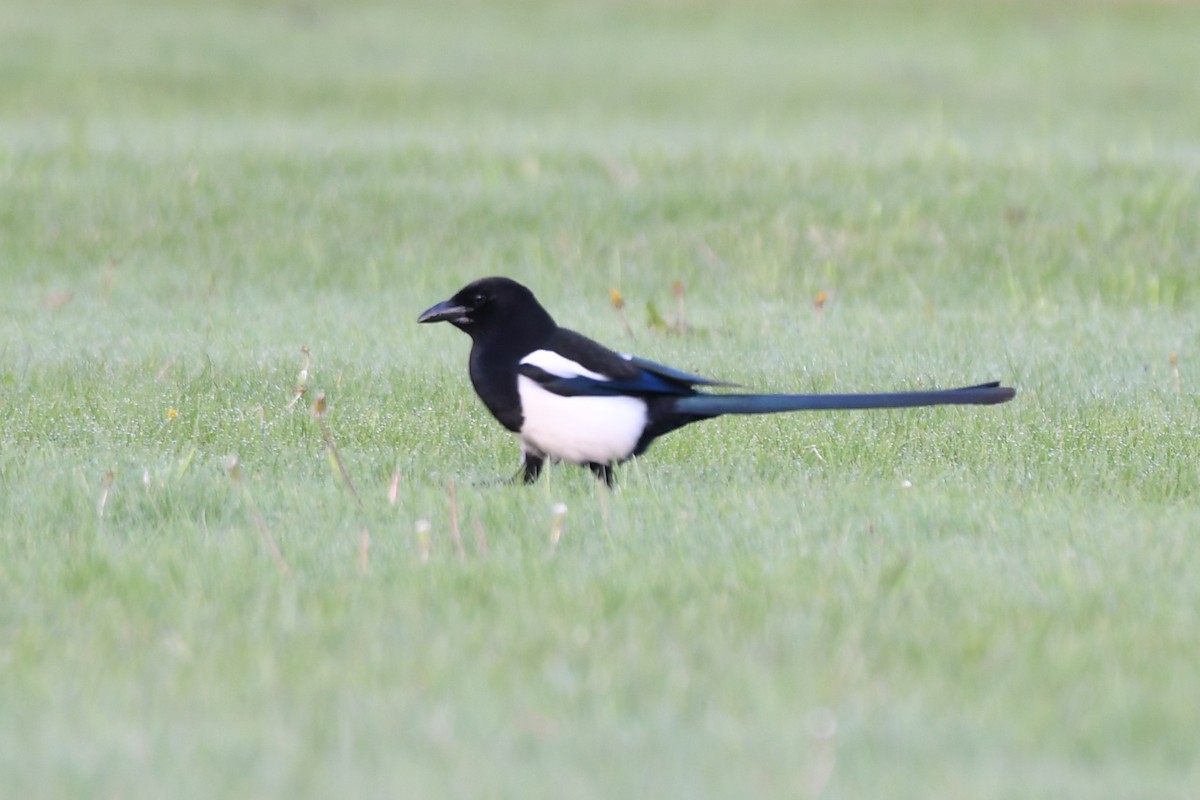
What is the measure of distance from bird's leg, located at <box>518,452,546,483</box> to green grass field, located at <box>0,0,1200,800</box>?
0.81ft

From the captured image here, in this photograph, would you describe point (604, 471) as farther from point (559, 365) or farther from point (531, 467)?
point (559, 365)

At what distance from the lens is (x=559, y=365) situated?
16.4 feet

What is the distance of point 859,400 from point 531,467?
3.55 ft

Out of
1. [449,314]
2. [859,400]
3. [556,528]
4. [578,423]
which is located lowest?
[556,528]

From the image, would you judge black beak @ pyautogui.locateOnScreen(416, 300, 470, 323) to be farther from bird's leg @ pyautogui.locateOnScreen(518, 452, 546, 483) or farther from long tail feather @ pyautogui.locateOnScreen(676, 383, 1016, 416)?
long tail feather @ pyautogui.locateOnScreen(676, 383, 1016, 416)

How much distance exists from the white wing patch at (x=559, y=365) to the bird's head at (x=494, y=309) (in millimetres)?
181

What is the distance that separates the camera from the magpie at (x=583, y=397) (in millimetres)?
4957

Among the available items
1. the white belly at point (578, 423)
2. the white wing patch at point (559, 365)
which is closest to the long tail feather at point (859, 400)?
the white belly at point (578, 423)

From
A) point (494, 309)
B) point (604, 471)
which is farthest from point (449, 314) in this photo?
point (604, 471)

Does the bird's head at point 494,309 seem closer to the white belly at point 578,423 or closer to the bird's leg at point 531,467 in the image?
the white belly at point 578,423

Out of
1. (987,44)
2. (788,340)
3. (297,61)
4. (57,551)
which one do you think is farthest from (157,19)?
(57,551)

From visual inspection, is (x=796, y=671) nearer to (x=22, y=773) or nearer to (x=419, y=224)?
(x=22, y=773)

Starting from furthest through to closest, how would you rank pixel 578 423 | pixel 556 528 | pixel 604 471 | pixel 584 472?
1. pixel 584 472
2. pixel 604 471
3. pixel 578 423
4. pixel 556 528

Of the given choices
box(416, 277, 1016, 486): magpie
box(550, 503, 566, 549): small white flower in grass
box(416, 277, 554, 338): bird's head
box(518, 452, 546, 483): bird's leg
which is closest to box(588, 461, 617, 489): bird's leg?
box(416, 277, 1016, 486): magpie
